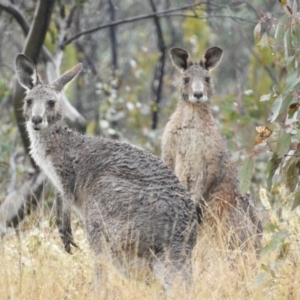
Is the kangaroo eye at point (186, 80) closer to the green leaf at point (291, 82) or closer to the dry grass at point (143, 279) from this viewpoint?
the dry grass at point (143, 279)

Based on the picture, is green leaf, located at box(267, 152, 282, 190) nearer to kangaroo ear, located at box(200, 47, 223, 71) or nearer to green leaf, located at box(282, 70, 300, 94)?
green leaf, located at box(282, 70, 300, 94)

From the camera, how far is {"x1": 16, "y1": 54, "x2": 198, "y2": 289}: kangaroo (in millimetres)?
4996

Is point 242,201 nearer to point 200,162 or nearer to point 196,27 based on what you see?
point 200,162

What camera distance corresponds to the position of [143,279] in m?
5.02

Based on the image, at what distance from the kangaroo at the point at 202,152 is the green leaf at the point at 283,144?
2.52 meters

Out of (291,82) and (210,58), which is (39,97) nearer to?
(210,58)

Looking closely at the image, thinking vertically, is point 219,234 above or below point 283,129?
below

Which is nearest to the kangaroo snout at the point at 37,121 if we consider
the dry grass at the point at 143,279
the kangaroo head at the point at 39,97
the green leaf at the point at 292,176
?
the kangaroo head at the point at 39,97

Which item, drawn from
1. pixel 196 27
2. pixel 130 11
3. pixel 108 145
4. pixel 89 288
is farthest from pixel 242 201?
pixel 130 11

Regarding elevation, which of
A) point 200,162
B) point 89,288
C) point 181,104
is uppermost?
point 181,104

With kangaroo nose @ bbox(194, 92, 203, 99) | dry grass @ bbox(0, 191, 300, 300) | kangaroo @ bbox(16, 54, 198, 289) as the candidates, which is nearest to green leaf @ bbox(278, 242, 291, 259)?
dry grass @ bbox(0, 191, 300, 300)

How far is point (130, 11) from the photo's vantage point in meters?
14.3

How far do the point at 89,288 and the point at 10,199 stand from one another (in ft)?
9.27

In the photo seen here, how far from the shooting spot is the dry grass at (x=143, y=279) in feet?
15.1
